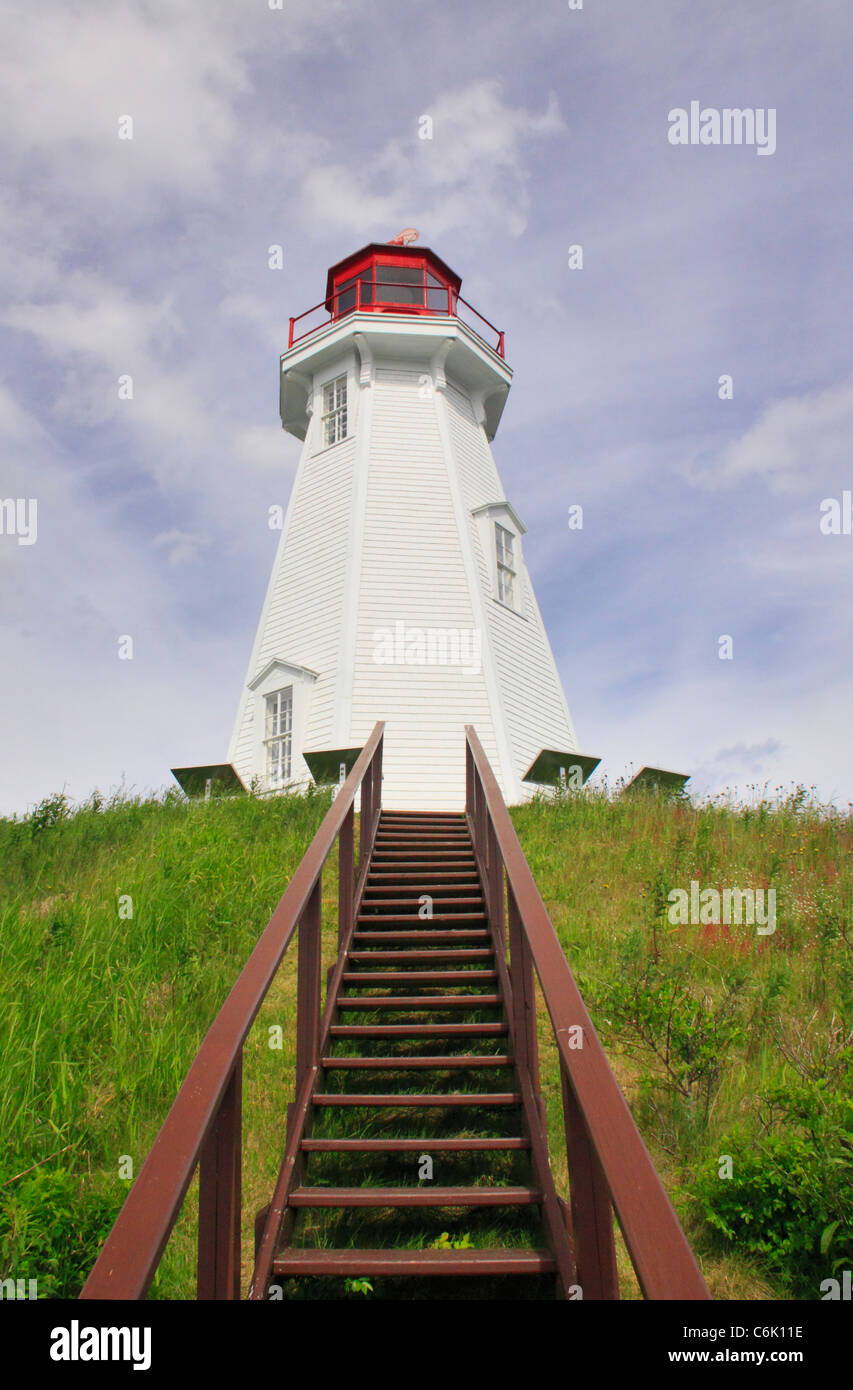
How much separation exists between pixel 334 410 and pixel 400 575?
15.6 feet

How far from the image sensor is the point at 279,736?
14.6 m

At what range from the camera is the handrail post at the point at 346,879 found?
635cm

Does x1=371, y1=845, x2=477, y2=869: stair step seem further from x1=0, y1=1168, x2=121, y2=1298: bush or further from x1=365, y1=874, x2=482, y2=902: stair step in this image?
x1=0, y1=1168, x2=121, y2=1298: bush

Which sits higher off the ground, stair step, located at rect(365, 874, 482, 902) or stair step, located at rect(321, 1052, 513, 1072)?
stair step, located at rect(365, 874, 482, 902)

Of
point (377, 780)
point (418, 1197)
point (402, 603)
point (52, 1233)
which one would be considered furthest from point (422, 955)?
point (402, 603)

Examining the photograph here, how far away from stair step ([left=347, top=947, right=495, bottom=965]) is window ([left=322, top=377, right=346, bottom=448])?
509 inches

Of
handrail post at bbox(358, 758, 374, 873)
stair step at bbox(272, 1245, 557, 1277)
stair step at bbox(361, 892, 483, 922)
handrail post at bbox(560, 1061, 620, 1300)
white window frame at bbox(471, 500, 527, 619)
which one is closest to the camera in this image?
handrail post at bbox(560, 1061, 620, 1300)

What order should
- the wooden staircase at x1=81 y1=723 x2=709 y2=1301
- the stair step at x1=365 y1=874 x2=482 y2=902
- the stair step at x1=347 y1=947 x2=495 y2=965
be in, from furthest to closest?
the stair step at x1=365 y1=874 x2=482 y2=902, the stair step at x1=347 y1=947 x2=495 y2=965, the wooden staircase at x1=81 y1=723 x2=709 y2=1301

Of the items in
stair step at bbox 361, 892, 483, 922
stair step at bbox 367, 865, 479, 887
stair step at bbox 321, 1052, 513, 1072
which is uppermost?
stair step at bbox 367, 865, 479, 887

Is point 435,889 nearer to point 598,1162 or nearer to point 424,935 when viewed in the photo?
point 424,935

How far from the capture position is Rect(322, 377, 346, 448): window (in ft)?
57.2

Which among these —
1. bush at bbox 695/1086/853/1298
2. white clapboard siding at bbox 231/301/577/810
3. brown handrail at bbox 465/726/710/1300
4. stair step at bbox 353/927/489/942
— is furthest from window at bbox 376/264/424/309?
bush at bbox 695/1086/853/1298
